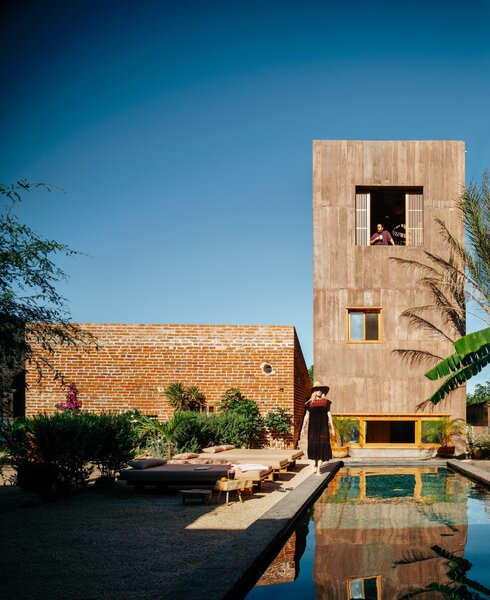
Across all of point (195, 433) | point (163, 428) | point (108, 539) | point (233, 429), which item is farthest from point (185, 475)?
point (233, 429)

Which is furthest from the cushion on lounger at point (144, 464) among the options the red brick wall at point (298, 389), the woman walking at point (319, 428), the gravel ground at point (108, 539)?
the red brick wall at point (298, 389)

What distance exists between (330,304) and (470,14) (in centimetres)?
848

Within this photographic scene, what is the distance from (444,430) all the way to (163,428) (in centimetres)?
792

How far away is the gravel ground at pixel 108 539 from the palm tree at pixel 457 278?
8.65m

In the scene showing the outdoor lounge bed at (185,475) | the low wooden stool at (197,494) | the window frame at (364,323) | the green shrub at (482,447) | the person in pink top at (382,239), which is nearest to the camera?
the low wooden stool at (197,494)

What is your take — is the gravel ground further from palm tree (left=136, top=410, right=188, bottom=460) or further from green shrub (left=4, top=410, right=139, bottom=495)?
palm tree (left=136, top=410, right=188, bottom=460)

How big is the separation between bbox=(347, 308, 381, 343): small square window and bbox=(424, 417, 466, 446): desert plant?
9.10 feet

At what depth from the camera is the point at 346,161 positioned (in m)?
18.4

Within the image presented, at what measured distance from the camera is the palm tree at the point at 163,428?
14.1m

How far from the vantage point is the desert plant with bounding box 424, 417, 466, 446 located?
57.0ft

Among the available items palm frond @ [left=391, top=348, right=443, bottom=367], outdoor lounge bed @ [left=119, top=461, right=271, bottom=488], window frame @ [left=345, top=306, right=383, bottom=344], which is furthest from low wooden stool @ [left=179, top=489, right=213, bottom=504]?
palm frond @ [left=391, top=348, right=443, bottom=367]

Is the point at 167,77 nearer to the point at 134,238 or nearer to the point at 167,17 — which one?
the point at 167,17

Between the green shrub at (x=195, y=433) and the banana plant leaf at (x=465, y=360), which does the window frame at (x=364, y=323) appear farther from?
the green shrub at (x=195, y=433)

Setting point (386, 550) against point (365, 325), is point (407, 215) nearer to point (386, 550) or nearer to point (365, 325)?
point (365, 325)
